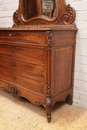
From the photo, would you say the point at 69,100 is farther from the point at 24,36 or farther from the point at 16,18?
the point at 16,18

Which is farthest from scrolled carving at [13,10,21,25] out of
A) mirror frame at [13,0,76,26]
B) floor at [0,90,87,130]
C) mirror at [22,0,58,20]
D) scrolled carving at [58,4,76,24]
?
floor at [0,90,87,130]

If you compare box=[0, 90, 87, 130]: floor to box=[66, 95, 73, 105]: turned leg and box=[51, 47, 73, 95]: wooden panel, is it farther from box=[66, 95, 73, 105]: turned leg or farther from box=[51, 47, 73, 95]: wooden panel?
box=[51, 47, 73, 95]: wooden panel

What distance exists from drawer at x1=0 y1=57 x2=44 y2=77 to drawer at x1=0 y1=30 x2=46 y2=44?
25 cm

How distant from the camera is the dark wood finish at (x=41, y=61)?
4.82 ft

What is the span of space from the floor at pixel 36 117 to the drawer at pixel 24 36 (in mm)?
836

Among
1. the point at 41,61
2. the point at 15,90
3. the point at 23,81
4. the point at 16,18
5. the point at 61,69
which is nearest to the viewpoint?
the point at 41,61

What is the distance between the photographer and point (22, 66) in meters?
1.72

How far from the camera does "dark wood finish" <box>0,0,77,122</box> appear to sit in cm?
147

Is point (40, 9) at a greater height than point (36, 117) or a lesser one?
greater

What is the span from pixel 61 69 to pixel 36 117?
1.98ft

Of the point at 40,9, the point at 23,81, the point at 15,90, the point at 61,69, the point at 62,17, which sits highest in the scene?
the point at 40,9

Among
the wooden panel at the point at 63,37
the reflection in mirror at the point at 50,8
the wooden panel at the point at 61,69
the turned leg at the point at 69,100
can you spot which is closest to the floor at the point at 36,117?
the turned leg at the point at 69,100

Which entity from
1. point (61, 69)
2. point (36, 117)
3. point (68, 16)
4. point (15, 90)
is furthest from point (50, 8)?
point (36, 117)

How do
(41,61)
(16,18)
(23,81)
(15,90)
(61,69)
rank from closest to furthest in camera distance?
(41,61) → (61,69) → (23,81) → (15,90) → (16,18)
